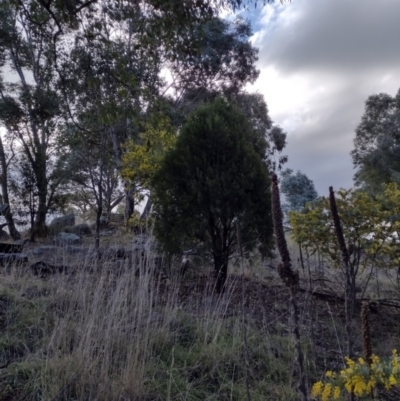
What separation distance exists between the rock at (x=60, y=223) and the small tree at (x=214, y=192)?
9076mm

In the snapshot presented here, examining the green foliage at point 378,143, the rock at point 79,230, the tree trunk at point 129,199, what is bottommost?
the rock at point 79,230

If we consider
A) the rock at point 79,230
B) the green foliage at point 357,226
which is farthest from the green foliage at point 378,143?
the green foliage at point 357,226

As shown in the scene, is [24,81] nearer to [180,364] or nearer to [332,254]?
[332,254]

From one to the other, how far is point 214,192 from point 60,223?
10472mm

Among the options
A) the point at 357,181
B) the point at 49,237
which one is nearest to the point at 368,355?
the point at 49,237

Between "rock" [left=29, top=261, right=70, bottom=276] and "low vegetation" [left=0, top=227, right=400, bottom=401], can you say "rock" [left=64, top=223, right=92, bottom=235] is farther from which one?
"low vegetation" [left=0, top=227, right=400, bottom=401]

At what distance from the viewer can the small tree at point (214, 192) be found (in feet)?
19.4

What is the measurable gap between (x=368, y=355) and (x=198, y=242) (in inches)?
181

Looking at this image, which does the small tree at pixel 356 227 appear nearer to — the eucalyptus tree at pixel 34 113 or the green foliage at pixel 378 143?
the eucalyptus tree at pixel 34 113

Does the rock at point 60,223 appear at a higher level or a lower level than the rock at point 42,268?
higher

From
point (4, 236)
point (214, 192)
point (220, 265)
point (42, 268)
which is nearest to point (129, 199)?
point (4, 236)

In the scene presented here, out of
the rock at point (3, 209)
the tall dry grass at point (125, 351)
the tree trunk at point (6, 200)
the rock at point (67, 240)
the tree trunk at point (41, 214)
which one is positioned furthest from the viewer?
the tree trunk at point (41, 214)

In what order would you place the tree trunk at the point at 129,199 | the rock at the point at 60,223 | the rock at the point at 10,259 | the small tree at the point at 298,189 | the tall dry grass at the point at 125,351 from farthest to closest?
the small tree at the point at 298,189
the rock at the point at 60,223
the tree trunk at the point at 129,199
the rock at the point at 10,259
the tall dry grass at the point at 125,351

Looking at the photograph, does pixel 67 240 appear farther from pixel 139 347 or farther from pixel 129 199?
pixel 139 347
